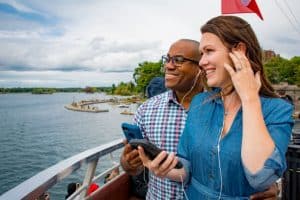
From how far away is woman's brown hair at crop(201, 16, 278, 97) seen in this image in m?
1.43

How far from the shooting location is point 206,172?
139 cm

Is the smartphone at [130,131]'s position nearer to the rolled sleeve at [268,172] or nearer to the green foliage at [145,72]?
the rolled sleeve at [268,172]

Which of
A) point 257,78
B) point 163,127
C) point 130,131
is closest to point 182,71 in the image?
point 163,127

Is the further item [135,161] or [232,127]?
[135,161]

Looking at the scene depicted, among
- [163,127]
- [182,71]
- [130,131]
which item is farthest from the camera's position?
[182,71]

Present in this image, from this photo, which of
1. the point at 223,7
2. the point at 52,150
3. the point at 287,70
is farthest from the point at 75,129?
the point at 223,7

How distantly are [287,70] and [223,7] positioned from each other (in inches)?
2363

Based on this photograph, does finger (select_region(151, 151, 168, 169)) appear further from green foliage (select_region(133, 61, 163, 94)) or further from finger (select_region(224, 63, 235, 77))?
green foliage (select_region(133, 61, 163, 94))

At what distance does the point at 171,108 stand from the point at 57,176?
804 mm

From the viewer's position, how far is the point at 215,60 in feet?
4.68

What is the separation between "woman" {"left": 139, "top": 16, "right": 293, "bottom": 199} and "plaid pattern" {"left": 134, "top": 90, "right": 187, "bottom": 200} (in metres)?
0.41

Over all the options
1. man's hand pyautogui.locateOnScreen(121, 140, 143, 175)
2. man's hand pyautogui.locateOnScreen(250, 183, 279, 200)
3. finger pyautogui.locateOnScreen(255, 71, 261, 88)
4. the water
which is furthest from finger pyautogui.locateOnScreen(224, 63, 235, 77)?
the water

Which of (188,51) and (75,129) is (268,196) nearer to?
(188,51)

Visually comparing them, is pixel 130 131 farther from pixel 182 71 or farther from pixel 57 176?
pixel 182 71
